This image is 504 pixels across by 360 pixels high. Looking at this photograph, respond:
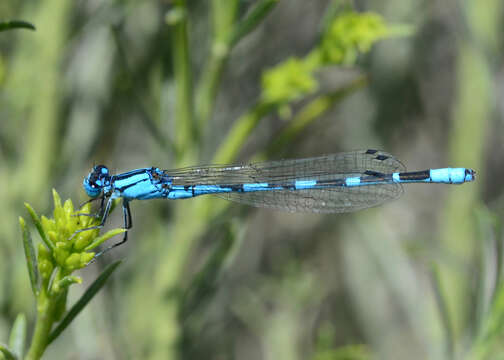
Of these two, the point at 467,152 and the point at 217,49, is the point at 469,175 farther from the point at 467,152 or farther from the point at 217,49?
the point at 217,49

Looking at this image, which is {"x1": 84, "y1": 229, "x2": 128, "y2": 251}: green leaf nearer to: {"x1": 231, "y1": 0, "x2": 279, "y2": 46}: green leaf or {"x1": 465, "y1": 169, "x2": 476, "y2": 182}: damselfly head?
{"x1": 231, "y1": 0, "x2": 279, "y2": 46}: green leaf

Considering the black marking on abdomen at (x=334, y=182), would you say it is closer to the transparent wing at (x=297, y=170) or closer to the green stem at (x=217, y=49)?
the transparent wing at (x=297, y=170)

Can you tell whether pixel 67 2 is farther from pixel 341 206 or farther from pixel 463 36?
pixel 463 36

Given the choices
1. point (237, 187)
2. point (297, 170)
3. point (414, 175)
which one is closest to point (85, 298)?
point (237, 187)

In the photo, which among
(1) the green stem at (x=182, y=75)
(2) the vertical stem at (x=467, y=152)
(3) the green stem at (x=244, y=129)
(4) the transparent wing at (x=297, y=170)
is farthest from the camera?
(2) the vertical stem at (x=467, y=152)

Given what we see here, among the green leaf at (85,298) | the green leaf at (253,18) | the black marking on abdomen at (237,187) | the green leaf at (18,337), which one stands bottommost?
the green leaf at (18,337)

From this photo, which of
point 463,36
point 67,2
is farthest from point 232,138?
point 463,36

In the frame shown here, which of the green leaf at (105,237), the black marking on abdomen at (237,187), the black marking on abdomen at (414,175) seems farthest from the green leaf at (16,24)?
the black marking on abdomen at (414,175)
